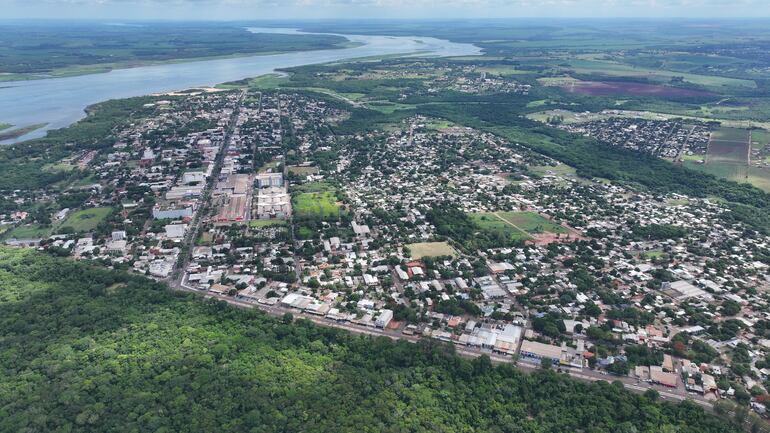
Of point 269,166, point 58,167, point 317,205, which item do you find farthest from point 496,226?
point 58,167

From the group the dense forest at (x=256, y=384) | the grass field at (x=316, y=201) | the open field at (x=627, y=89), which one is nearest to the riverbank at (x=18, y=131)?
the grass field at (x=316, y=201)

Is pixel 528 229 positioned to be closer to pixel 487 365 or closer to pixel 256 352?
pixel 487 365

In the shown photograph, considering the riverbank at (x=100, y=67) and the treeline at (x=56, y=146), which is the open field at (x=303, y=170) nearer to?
the treeline at (x=56, y=146)

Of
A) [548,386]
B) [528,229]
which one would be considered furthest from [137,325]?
[528,229]

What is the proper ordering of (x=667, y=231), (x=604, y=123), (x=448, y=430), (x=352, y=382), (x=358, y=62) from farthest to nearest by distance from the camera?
(x=358, y=62)
(x=604, y=123)
(x=667, y=231)
(x=352, y=382)
(x=448, y=430)

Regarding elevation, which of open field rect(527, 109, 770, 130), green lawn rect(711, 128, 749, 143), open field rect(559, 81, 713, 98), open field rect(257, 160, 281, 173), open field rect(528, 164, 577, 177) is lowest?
open field rect(528, 164, 577, 177)

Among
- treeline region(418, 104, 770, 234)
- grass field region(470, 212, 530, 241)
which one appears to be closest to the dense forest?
grass field region(470, 212, 530, 241)

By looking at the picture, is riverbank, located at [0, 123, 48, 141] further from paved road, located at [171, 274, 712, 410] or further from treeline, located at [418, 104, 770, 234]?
treeline, located at [418, 104, 770, 234]
